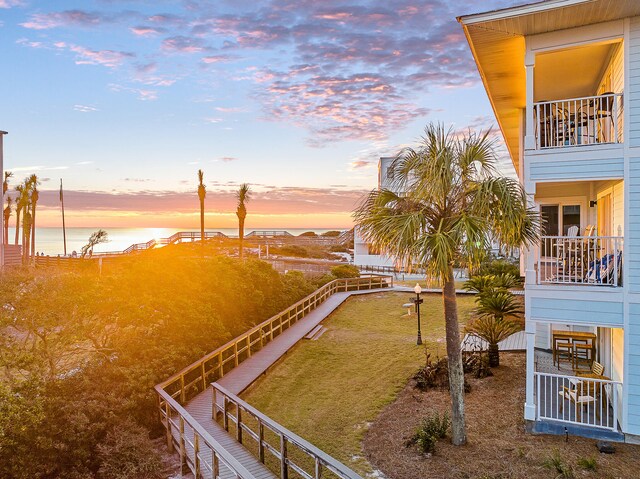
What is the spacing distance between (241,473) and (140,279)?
8246 mm

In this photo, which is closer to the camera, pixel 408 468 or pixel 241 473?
pixel 241 473

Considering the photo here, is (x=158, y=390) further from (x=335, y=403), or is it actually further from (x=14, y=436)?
(x=335, y=403)

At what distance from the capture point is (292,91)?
20.2 meters

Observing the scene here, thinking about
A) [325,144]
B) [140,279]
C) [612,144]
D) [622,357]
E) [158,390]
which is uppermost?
[325,144]

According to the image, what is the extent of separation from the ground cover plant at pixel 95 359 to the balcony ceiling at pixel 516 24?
10154mm

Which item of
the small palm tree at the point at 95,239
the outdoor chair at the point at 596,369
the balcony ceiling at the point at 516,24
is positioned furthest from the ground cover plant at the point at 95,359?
the small palm tree at the point at 95,239

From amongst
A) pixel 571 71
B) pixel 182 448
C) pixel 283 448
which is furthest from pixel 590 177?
pixel 182 448

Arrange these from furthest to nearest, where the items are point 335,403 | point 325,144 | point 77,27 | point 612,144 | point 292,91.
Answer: point 325,144
point 292,91
point 77,27
point 335,403
point 612,144

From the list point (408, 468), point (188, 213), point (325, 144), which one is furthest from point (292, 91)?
point (188, 213)

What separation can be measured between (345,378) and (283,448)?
6862mm

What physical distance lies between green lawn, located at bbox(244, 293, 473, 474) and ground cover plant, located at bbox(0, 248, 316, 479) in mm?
2671

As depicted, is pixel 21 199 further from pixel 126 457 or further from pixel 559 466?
pixel 559 466

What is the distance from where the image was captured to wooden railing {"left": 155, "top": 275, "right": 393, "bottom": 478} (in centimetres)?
864

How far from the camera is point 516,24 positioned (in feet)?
29.0
